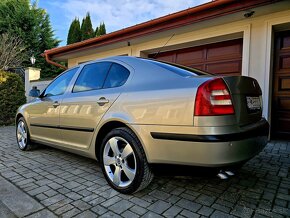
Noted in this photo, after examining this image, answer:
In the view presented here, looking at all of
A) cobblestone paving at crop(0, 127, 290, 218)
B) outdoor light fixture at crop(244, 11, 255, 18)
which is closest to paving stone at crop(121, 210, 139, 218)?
cobblestone paving at crop(0, 127, 290, 218)

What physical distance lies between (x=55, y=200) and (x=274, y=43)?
5.02m

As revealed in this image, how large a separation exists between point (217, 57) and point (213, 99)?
405 cm

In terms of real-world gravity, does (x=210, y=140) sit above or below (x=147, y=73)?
below

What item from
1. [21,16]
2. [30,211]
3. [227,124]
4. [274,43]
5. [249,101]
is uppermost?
[21,16]

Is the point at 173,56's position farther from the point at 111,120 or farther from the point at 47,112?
the point at 111,120

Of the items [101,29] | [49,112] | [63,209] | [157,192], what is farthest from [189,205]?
[101,29]

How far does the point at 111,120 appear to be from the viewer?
245cm

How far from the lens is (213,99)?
6.07 feet

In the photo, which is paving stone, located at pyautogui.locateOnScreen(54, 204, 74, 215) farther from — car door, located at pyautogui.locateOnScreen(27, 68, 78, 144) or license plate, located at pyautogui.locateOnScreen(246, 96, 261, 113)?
license plate, located at pyautogui.locateOnScreen(246, 96, 261, 113)

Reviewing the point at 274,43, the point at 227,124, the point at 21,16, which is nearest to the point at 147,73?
the point at 227,124

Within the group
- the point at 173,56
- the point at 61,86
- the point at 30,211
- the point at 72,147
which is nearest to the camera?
the point at 30,211

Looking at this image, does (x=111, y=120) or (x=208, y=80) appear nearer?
(x=208, y=80)

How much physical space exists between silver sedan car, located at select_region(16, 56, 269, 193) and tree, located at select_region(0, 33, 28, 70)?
1290 centimetres

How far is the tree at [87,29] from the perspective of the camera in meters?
19.9
